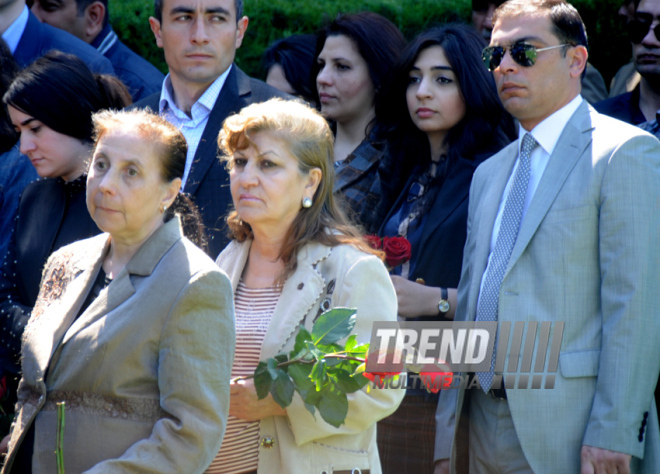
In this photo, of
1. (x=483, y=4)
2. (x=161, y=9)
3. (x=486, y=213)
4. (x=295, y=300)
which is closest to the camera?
(x=295, y=300)

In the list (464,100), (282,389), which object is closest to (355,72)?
(464,100)

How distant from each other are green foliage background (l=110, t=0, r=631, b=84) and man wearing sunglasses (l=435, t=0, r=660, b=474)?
8.93 ft

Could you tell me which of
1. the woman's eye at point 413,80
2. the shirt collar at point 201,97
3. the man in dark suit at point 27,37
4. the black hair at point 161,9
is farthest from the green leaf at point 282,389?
A: the man in dark suit at point 27,37

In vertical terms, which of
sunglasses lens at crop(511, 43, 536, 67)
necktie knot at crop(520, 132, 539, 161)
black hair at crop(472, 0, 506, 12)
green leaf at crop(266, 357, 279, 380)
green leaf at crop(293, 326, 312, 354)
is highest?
black hair at crop(472, 0, 506, 12)

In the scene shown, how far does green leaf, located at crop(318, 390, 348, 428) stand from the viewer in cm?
240

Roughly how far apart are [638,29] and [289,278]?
2.78m

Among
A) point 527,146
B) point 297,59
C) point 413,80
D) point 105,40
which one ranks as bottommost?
point 527,146

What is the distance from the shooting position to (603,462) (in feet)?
9.87

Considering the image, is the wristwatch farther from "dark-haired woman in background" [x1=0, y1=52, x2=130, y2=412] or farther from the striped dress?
"dark-haired woman in background" [x1=0, y1=52, x2=130, y2=412]

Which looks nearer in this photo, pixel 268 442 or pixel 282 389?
pixel 282 389

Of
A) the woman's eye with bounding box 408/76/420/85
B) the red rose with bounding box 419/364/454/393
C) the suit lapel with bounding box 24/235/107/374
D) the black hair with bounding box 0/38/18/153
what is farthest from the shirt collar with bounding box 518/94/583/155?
the black hair with bounding box 0/38/18/153

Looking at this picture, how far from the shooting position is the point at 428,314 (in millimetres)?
3816

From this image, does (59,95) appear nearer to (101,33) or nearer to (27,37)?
(27,37)

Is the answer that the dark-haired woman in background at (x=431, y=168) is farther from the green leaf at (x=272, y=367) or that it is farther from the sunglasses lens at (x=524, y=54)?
the green leaf at (x=272, y=367)
